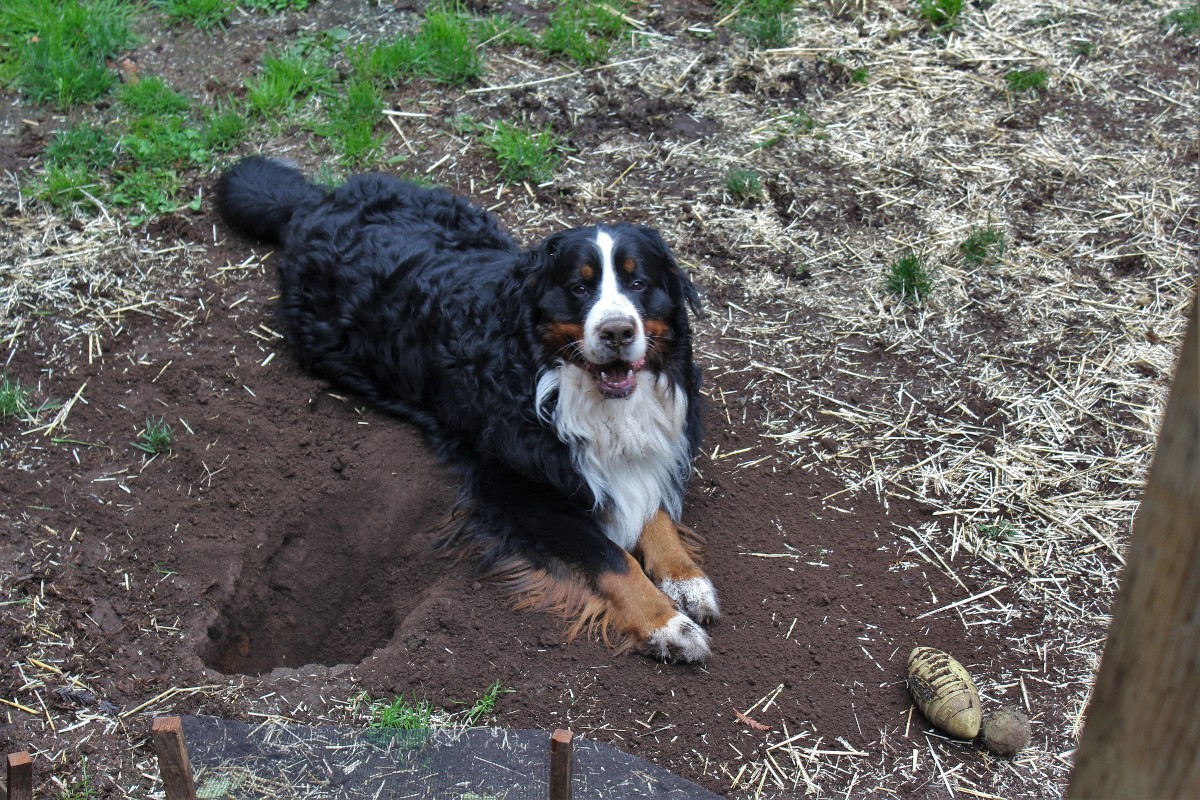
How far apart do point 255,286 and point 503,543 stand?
2128 mm

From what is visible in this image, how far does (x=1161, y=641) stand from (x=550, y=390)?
298 cm

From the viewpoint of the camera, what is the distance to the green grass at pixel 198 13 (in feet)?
22.2

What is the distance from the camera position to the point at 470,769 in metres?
3.32

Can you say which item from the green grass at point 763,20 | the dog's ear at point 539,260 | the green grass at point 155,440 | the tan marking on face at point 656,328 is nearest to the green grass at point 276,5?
the green grass at point 763,20

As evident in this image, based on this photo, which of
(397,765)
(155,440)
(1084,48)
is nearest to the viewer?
(397,765)

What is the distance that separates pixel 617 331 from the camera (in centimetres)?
372

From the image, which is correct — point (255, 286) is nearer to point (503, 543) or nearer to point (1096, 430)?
point (503, 543)

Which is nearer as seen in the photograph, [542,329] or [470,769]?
[470,769]

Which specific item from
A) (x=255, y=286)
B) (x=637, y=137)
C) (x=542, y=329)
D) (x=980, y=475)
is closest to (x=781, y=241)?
(x=637, y=137)

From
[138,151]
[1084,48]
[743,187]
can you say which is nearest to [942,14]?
[1084,48]

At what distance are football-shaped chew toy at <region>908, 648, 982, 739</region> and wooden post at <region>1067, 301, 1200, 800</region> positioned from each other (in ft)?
7.60

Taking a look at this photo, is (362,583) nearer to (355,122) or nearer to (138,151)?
(355,122)

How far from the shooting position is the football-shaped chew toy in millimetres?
3506

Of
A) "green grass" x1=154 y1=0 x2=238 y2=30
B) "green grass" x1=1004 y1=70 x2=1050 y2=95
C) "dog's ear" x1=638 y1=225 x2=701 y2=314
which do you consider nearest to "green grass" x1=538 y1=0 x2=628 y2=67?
"green grass" x1=154 y1=0 x2=238 y2=30
